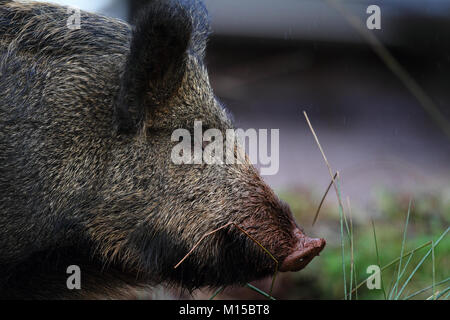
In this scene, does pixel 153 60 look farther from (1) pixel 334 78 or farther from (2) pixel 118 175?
(1) pixel 334 78

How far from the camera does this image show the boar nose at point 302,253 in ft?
8.03

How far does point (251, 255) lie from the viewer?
8.39ft

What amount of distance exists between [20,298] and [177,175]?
3.34ft

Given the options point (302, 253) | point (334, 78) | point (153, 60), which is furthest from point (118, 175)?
point (334, 78)

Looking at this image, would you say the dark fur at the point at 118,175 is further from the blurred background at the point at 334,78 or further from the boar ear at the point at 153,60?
the blurred background at the point at 334,78

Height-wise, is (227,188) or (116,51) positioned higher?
(116,51)

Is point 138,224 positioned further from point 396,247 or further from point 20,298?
point 396,247

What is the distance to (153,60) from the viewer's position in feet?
8.80

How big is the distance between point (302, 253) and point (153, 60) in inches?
42.4

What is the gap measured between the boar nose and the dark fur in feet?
0.22
